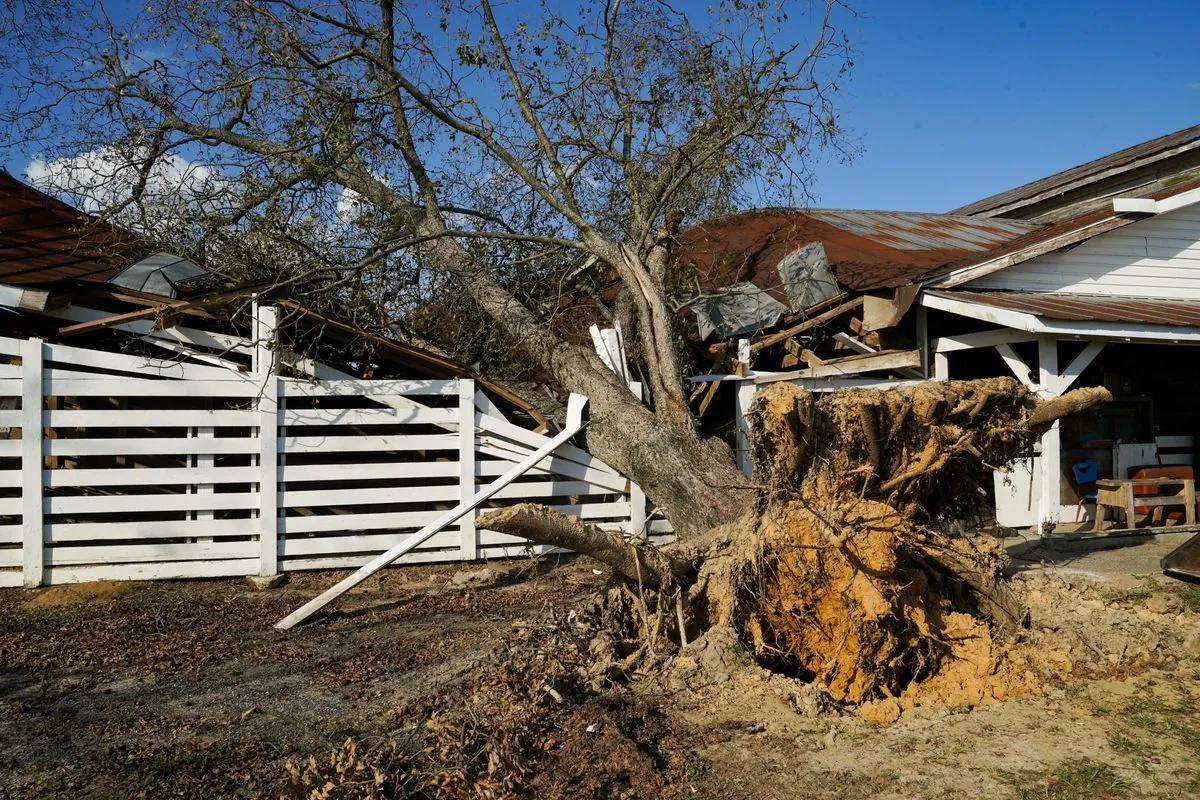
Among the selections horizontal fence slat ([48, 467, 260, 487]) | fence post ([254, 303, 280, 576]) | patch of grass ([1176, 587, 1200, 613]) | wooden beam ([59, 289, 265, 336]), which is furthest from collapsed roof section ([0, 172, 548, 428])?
patch of grass ([1176, 587, 1200, 613])

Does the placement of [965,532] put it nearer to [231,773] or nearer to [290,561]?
[231,773]

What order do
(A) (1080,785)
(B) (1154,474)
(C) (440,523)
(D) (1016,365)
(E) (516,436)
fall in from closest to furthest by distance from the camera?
(A) (1080,785)
(C) (440,523)
(E) (516,436)
(D) (1016,365)
(B) (1154,474)

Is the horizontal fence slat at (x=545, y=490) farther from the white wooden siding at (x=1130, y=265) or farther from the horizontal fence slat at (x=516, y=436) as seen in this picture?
the white wooden siding at (x=1130, y=265)

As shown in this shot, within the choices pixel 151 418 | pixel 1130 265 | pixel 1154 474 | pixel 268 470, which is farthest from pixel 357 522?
pixel 1130 265


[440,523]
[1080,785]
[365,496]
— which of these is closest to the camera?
[1080,785]

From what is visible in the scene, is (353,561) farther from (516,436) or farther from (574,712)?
(574,712)

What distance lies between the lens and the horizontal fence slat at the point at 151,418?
7.98 m

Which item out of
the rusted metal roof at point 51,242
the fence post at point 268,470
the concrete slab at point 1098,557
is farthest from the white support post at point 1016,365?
the rusted metal roof at point 51,242

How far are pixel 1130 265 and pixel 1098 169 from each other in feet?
19.4

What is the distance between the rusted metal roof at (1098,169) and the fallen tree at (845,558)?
1168 cm

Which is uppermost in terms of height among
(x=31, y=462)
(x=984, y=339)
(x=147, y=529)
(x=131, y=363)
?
(x=984, y=339)

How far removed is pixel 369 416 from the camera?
8734 millimetres

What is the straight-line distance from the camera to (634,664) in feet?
19.2

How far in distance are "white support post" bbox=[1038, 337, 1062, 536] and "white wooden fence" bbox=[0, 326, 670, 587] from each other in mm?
4312
